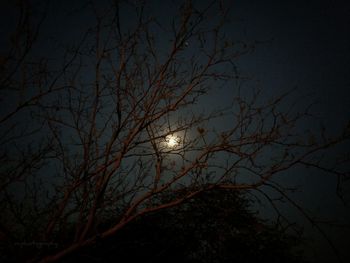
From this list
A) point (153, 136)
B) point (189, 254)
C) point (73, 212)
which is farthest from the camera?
point (189, 254)

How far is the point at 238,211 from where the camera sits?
891 centimetres

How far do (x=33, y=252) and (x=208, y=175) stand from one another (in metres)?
5.01

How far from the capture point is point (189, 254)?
8.47 m

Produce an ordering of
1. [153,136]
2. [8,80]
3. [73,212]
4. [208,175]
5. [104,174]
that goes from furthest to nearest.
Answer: [208,175] < [73,212] < [153,136] < [104,174] < [8,80]

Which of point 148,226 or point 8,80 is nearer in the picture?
point 8,80

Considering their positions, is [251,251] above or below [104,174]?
below

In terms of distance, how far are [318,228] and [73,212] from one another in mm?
4870

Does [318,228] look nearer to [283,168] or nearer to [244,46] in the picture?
[283,168]

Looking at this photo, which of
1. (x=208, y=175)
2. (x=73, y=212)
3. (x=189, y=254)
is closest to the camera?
(x=73, y=212)

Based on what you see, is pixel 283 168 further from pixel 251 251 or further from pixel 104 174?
pixel 251 251

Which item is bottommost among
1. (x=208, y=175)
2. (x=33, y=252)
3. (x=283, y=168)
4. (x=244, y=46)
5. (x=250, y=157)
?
(x=33, y=252)

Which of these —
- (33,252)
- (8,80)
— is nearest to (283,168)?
(8,80)

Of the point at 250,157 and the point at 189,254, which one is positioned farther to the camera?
the point at 189,254

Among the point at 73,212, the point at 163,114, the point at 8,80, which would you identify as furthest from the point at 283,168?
the point at 8,80
